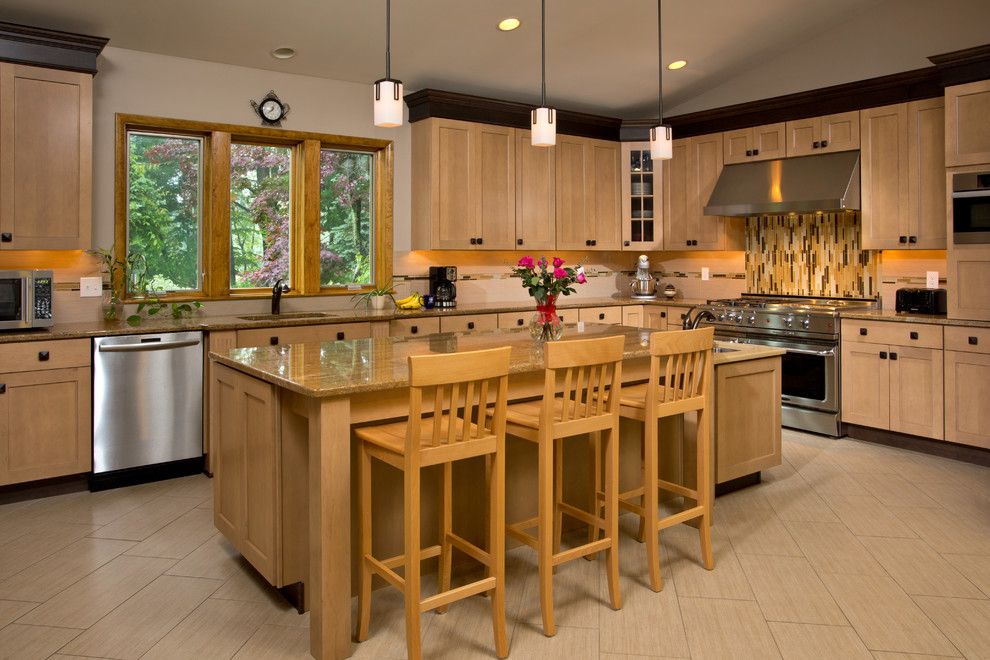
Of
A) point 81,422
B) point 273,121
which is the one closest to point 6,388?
point 81,422

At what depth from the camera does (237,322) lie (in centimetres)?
467

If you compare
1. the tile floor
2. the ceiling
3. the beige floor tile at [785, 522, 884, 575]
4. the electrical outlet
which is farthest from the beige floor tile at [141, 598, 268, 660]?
the ceiling

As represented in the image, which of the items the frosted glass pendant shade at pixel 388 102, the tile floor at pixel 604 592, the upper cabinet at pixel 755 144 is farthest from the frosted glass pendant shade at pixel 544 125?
the upper cabinet at pixel 755 144

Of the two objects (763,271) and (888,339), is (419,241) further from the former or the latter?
(888,339)

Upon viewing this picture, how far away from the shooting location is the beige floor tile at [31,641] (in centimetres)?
248

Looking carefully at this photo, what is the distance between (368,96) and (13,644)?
4412 millimetres

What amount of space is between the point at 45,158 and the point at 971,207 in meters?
5.61

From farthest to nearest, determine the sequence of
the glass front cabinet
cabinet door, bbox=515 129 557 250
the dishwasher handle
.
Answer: the glass front cabinet, cabinet door, bbox=515 129 557 250, the dishwasher handle

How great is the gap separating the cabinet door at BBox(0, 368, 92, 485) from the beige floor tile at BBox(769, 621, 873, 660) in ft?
11.9

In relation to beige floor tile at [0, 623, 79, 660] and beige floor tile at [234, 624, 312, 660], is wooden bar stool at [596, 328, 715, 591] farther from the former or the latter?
beige floor tile at [0, 623, 79, 660]

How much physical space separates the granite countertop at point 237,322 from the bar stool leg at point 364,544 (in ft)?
7.30

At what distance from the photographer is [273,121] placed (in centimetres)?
536

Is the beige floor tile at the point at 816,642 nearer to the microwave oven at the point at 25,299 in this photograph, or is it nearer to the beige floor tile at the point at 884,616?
the beige floor tile at the point at 884,616

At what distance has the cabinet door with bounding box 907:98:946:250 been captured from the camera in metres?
5.14
